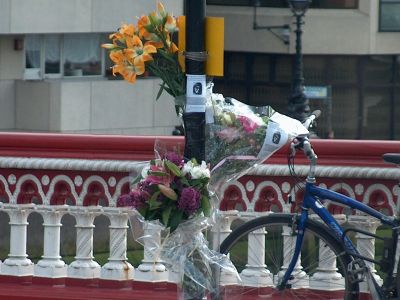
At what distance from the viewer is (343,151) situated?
23.2ft

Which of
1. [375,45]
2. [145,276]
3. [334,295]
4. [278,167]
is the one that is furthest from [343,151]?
[375,45]

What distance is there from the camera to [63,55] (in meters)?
31.1

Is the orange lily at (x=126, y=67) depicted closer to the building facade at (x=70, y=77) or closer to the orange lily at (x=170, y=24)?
the orange lily at (x=170, y=24)

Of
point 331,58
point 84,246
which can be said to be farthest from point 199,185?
point 331,58

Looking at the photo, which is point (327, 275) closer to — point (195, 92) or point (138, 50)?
point (195, 92)

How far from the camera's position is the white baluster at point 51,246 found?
7.36 meters

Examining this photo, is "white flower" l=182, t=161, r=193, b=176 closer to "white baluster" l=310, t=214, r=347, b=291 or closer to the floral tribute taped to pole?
the floral tribute taped to pole

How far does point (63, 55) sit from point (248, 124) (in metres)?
25.2

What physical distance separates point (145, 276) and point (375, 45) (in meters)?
33.9

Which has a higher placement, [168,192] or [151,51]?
[151,51]

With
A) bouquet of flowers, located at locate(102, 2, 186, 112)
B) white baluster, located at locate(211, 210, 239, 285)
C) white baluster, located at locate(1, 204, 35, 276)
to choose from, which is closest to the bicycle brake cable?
white baluster, located at locate(211, 210, 239, 285)

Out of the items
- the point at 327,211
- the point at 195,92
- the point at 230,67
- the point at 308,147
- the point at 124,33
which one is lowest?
the point at 327,211

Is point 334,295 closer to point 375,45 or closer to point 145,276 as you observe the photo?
point 145,276

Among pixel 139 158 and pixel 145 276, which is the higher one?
pixel 139 158
